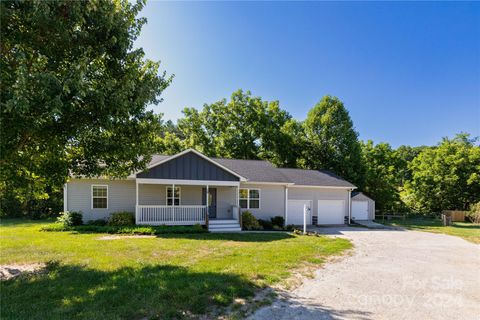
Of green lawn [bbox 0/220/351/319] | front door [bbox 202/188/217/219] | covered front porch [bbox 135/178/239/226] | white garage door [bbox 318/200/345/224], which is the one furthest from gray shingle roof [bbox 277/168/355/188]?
green lawn [bbox 0/220/351/319]

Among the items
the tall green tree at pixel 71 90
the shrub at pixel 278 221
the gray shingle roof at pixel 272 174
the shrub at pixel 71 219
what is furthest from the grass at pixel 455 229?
the shrub at pixel 71 219

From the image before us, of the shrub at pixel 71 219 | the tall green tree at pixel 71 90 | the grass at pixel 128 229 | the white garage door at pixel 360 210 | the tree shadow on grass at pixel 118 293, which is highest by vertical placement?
the tall green tree at pixel 71 90

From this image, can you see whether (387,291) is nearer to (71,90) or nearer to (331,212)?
(71,90)

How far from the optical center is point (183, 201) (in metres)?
17.2

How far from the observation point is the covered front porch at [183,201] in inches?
589

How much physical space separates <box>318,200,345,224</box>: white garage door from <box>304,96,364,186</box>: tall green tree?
7.70 m

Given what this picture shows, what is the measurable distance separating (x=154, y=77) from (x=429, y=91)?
1766cm

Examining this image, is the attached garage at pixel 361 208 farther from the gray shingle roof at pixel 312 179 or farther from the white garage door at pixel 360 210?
the gray shingle roof at pixel 312 179

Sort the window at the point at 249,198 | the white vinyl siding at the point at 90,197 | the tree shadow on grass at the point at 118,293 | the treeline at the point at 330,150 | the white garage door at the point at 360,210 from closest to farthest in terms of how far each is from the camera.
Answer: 1. the tree shadow on grass at the point at 118,293
2. the white vinyl siding at the point at 90,197
3. the window at the point at 249,198
4. the white garage door at the point at 360,210
5. the treeline at the point at 330,150

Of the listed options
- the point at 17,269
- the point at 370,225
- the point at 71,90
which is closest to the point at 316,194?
the point at 370,225

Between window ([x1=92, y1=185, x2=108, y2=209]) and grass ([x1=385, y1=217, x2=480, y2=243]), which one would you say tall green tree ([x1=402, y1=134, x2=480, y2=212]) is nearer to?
grass ([x1=385, y1=217, x2=480, y2=243])

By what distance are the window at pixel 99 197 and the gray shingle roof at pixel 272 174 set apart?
363 cm

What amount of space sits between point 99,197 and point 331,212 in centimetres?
1640

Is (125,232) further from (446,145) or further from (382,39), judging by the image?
(446,145)
